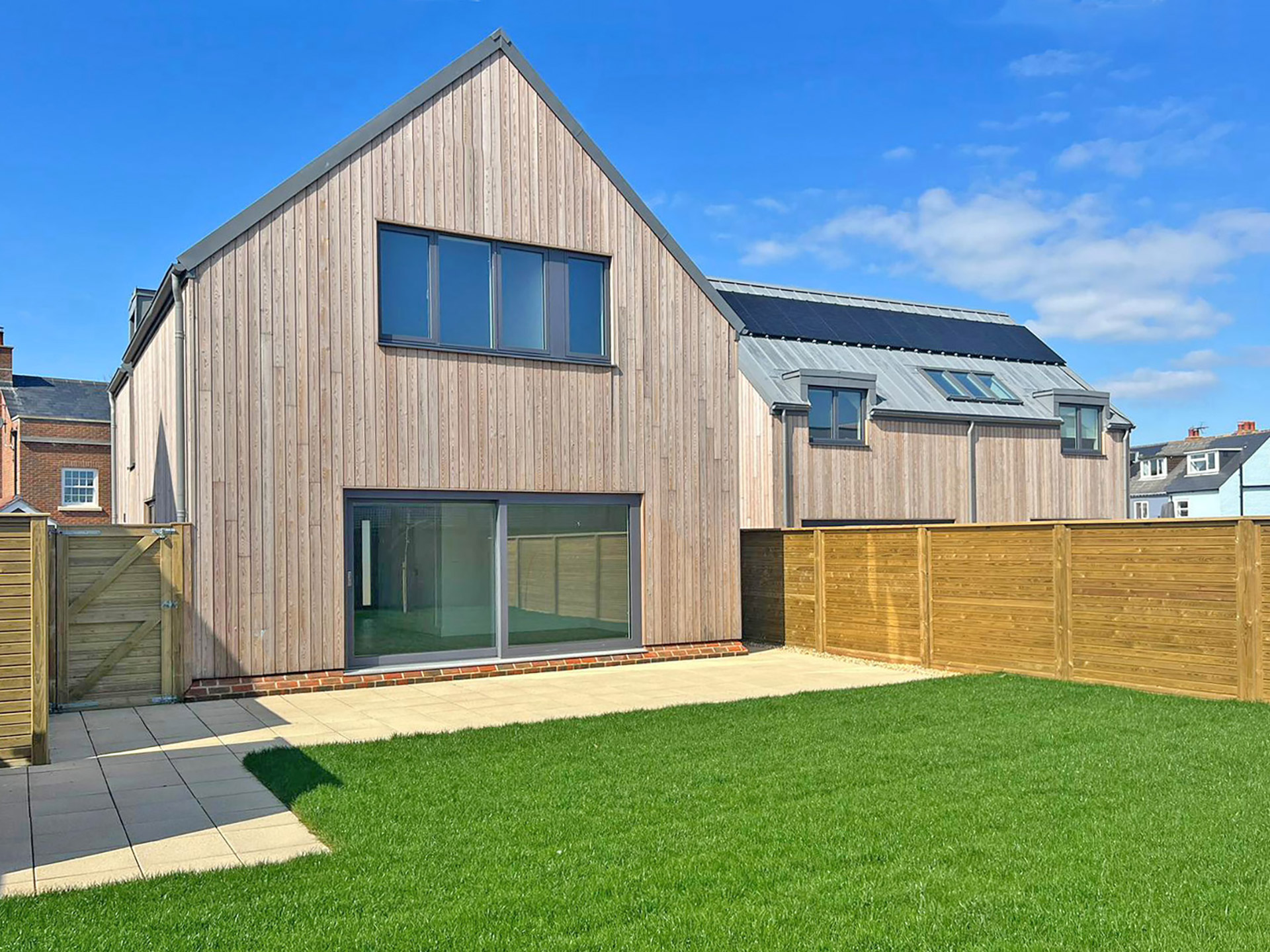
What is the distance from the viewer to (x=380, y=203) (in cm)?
1220

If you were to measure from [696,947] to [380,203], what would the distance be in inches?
406

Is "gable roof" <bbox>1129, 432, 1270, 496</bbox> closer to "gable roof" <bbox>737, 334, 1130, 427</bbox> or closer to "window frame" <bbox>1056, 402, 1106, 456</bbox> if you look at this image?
"window frame" <bbox>1056, 402, 1106, 456</bbox>

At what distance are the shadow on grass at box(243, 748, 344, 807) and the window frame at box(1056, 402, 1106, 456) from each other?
68.3ft

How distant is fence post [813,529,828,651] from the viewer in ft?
49.3

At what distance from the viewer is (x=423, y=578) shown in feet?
40.8

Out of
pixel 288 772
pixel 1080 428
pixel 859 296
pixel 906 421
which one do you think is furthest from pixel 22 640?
pixel 1080 428

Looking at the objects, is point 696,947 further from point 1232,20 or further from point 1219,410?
point 1219,410

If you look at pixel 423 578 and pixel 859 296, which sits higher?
pixel 859 296

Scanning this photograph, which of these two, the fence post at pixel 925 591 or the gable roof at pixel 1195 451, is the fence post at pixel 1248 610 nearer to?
the fence post at pixel 925 591

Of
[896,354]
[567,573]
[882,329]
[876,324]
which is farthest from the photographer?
[876,324]

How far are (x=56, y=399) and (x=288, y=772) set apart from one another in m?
33.0

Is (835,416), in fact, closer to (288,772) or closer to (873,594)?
(873,594)

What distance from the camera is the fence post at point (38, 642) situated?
24.3 ft

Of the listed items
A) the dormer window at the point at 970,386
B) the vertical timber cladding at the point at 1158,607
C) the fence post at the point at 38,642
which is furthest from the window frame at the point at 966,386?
the fence post at the point at 38,642
